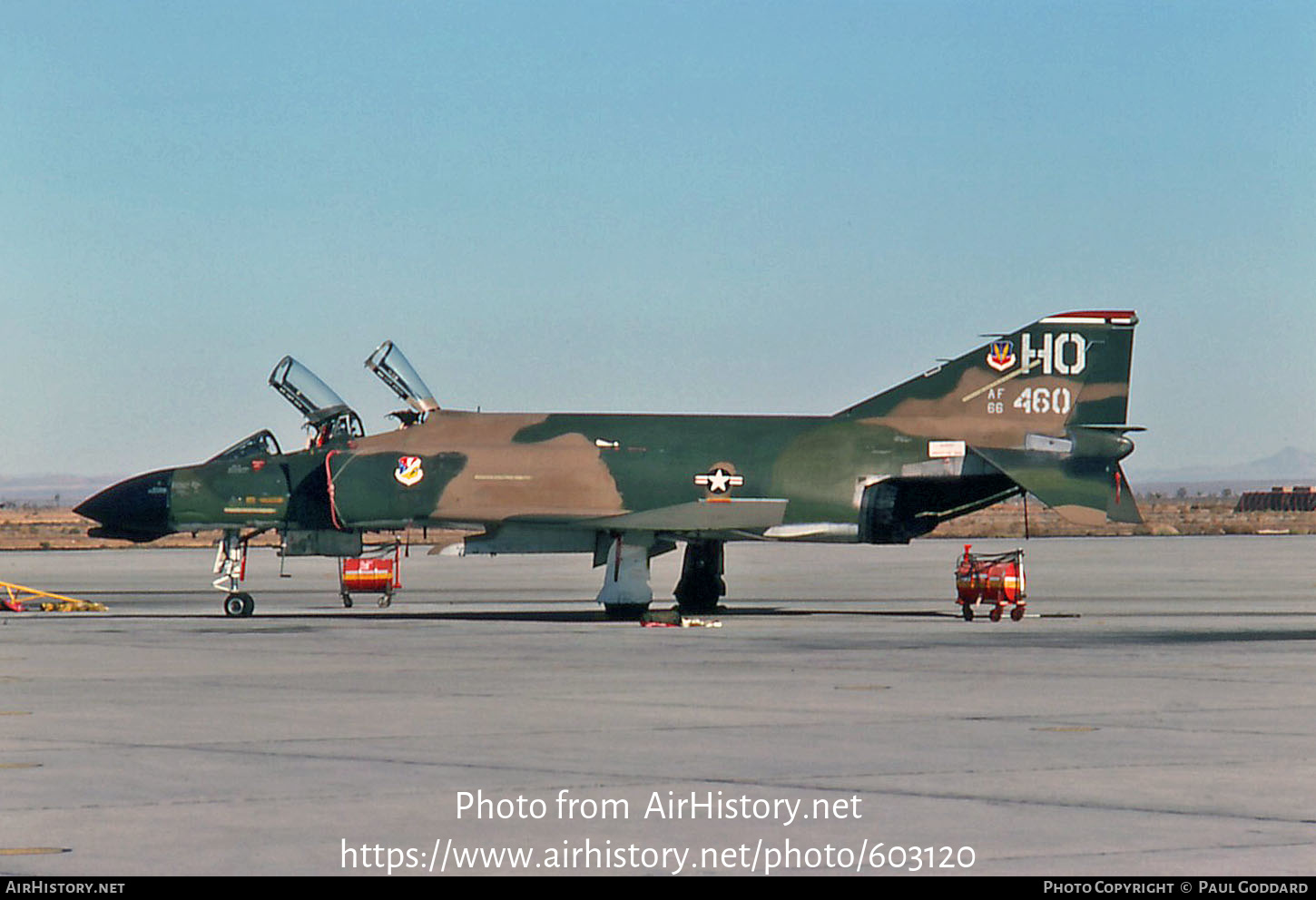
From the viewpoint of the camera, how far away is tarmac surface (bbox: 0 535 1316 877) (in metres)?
9.05

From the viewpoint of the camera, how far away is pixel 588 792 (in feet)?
35.2

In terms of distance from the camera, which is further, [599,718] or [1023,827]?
[599,718]

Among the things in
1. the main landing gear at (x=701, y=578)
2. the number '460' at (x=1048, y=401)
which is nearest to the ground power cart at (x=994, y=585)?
the number '460' at (x=1048, y=401)

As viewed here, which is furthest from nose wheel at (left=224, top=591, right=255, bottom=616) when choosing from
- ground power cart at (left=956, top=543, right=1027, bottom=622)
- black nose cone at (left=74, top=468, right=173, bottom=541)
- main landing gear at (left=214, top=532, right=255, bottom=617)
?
ground power cart at (left=956, top=543, right=1027, bottom=622)

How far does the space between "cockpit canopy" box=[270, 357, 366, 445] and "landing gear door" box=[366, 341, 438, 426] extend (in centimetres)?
87

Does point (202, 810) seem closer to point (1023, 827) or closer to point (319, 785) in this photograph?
point (319, 785)

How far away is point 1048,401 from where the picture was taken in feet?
98.5

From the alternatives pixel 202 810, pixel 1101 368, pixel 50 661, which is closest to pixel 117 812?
pixel 202 810

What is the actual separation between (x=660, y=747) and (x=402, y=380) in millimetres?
19163

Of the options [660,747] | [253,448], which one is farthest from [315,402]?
[660,747]

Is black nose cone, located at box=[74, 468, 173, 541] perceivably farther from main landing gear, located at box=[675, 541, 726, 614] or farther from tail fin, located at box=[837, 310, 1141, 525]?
tail fin, located at box=[837, 310, 1141, 525]

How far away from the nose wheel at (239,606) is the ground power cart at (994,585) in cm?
1112

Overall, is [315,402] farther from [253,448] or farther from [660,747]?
[660,747]

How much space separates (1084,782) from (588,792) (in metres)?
2.95
